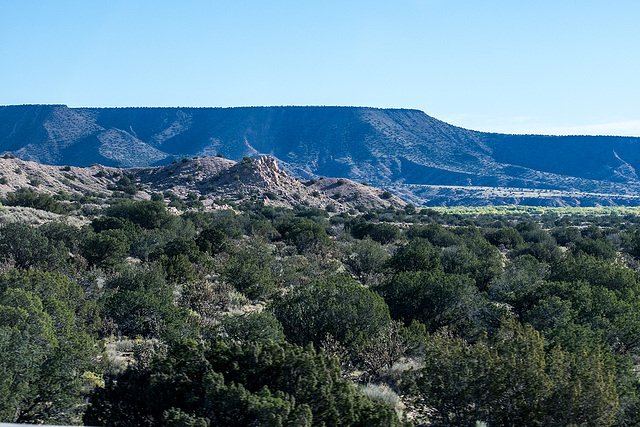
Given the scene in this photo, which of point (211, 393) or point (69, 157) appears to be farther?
point (69, 157)

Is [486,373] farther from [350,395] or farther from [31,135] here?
[31,135]

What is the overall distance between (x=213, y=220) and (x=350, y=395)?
31.8 meters

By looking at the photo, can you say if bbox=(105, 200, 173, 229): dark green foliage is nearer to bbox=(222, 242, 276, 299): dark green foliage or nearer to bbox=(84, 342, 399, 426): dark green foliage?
bbox=(222, 242, 276, 299): dark green foliage

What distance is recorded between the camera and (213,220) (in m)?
37.8

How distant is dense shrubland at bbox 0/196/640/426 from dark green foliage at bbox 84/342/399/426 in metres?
0.02

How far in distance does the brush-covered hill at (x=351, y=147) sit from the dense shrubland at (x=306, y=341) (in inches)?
3750

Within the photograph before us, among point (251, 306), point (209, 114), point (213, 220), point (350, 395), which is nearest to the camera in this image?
point (350, 395)

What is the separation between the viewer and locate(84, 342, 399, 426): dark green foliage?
6.27 metres

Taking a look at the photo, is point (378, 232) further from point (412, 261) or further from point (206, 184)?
point (206, 184)

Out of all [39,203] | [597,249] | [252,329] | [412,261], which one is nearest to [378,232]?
[597,249]

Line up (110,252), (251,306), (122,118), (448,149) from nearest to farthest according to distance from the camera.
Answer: (251,306)
(110,252)
(448,149)
(122,118)

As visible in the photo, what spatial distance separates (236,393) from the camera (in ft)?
20.9

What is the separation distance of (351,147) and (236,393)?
133 meters

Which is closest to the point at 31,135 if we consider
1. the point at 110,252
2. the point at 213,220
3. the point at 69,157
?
the point at 69,157
